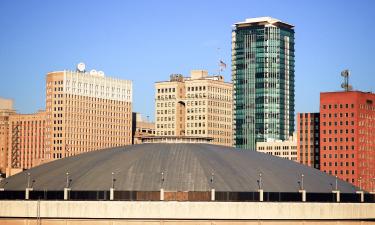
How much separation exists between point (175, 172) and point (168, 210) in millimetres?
11472

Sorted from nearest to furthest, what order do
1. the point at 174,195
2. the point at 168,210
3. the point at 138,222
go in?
1. the point at 168,210
2. the point at 138,222
3. the point at 174,195

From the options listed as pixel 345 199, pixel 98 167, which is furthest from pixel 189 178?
pixel 345 199

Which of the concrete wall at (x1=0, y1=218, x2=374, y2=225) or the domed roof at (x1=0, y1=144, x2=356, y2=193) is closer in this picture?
the concrete wall at (x1=0, y1=218, x2=374, y2=225)

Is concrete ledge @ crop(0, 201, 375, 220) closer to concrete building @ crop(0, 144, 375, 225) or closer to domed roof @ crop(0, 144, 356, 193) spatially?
concrete building @ crop(0, 144, 375, 225)

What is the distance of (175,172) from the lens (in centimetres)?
15825

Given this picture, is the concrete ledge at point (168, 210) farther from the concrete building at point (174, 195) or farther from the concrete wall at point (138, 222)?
the concrete wall at point (138, 222)

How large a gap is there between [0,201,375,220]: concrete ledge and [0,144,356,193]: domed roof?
475 cm

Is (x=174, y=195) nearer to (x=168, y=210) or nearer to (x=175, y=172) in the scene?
(x=168, y=210)

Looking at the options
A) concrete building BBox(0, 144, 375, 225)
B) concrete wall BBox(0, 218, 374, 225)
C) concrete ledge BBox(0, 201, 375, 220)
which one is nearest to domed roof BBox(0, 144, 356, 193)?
concrete building BBox(0, 144, 375, 225)

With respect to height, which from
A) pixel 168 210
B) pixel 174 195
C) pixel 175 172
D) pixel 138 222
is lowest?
pixel 138 222

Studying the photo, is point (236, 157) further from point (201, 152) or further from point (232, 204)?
point (232, 204)

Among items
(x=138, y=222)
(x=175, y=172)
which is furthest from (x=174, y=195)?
(x=175, y=172)

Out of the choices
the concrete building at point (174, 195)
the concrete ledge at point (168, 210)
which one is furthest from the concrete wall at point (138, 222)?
the concrete ledge at point (168, 210)

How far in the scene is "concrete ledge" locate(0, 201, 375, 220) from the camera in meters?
148
